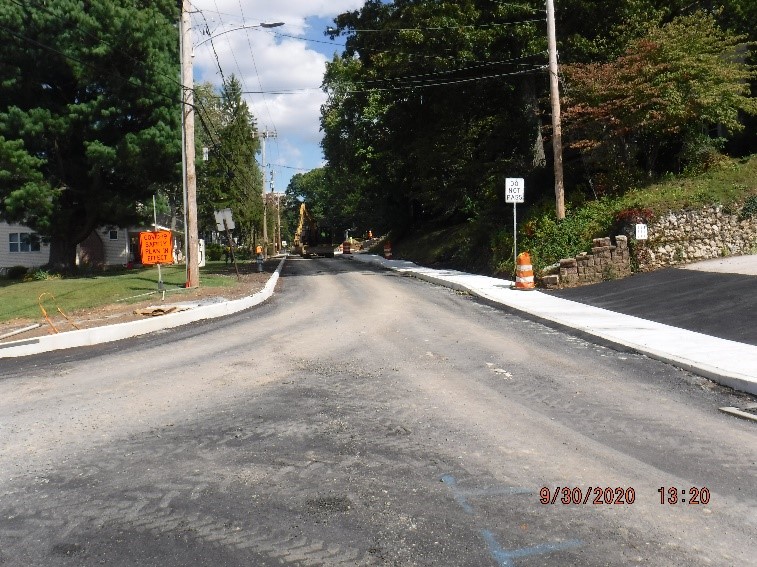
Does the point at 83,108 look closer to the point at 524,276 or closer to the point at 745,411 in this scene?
the point at 524,276

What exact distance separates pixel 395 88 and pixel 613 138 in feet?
34.1

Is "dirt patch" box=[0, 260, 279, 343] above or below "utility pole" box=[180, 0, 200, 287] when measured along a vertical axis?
below

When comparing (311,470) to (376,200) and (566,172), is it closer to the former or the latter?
(566,172)

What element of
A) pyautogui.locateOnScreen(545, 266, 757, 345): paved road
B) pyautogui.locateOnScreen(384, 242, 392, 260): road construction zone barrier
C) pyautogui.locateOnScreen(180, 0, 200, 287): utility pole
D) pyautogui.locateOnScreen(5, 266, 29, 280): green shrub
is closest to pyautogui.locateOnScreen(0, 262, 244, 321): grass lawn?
pyautogui.locateOnScreen(180, 0, 200, 287): utility pole

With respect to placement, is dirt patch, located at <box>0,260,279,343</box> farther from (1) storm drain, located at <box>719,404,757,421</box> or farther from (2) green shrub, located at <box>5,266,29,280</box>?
(2) green shrub, located at <box>5,266,29,280</box>

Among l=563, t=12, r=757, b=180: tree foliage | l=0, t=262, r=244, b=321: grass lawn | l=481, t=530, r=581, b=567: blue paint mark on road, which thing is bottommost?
l=481, t=530, r=581, b=567: blue paint mark on road

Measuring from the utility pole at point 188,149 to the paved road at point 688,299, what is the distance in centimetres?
1076

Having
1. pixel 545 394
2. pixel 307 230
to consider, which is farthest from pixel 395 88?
pixel 307 230

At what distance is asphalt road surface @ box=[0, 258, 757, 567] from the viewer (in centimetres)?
384

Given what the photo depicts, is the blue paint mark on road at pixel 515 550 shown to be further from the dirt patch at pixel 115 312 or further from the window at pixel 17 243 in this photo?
the window at pixel 17 243

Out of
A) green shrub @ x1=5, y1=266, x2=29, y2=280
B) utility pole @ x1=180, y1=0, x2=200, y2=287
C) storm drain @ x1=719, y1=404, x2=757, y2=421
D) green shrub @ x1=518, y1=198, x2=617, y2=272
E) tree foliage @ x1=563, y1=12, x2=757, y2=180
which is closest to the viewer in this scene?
storm drain @ x1=719, y1=404, x2=757, y2=421

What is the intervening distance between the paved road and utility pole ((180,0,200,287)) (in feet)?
35.3

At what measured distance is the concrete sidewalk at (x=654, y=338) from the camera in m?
7.96

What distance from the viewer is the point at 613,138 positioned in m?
20.6
